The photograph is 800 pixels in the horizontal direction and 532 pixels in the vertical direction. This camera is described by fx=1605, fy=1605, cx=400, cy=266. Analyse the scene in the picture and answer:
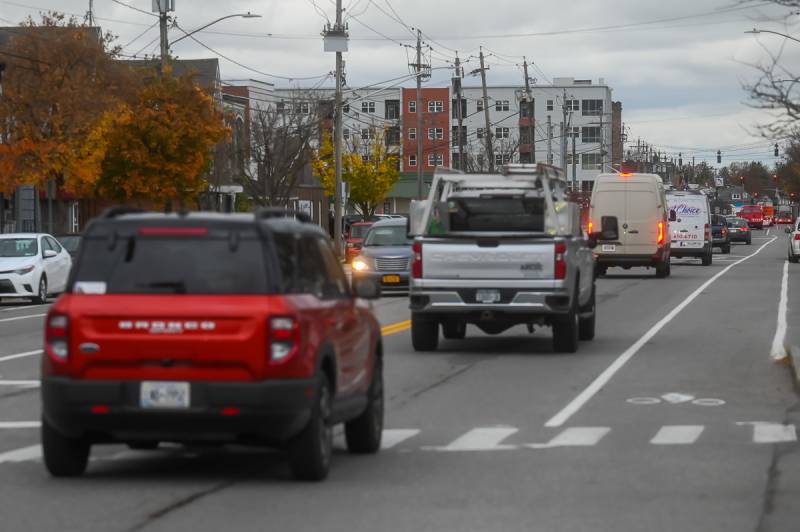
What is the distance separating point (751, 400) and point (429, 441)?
438 centimetres

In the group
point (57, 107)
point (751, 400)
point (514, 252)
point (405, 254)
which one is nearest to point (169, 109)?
point (57, 107)

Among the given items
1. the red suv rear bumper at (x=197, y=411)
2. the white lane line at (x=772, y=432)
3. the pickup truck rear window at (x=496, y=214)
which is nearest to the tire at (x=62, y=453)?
the red suv rear bumper at (x=197, y=411)

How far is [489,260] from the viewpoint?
2012cm

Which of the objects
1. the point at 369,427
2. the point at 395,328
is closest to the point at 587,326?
the point at 395,328

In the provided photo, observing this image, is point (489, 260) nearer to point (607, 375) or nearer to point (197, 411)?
point (607, 375)

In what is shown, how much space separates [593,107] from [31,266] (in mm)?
148152

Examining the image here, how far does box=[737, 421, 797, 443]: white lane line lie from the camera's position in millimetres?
12742

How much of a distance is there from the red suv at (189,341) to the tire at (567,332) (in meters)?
10.4

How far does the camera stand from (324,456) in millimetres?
10406

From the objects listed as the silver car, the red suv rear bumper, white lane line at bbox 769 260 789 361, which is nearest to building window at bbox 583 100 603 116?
white lane line at bbox 769 260 789 361

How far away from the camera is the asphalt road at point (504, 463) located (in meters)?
9.21

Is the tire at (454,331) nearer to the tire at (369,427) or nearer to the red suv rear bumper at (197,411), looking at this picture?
the tire at (369,427)

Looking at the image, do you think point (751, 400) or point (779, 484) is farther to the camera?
point (751, 400)

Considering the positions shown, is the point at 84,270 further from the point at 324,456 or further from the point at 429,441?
the point at 429,441
